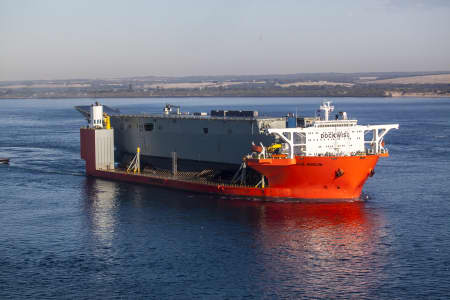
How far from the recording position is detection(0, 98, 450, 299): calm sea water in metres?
26.8

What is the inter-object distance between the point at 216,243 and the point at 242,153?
526 inches

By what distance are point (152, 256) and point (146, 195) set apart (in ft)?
51.6

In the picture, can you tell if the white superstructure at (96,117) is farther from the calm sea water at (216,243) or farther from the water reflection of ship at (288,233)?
the water reflection of ship at (288,233)

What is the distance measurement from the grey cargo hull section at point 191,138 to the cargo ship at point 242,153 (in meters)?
0.07

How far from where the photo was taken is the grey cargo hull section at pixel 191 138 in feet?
149

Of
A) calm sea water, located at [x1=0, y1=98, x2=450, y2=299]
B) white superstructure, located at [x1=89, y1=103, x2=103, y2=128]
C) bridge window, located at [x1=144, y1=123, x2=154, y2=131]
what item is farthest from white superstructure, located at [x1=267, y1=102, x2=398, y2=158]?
white superstructure, located at [x1=89, y1=103, x2=103, y2=128]

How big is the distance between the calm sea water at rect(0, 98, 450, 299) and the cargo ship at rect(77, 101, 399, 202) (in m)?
1.24

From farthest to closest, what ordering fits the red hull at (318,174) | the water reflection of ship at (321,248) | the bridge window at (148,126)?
the bridge window at (148,126)
the red hull at (318,174)
the water reflection of ship at (321,248)

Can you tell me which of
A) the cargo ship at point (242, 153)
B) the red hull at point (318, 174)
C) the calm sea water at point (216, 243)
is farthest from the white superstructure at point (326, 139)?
the calm sea water at point (216, 243)

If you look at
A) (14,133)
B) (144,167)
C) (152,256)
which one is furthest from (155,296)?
(14,133)

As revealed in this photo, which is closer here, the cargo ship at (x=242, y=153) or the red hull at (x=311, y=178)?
the red hull at (x=311, y=178)

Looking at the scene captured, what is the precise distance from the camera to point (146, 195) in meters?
46.4

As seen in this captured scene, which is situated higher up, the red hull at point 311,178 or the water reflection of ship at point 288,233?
the red hull at point 311,178

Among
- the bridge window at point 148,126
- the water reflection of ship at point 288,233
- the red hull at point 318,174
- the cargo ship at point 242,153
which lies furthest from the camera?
the bridge window at point 148,126
